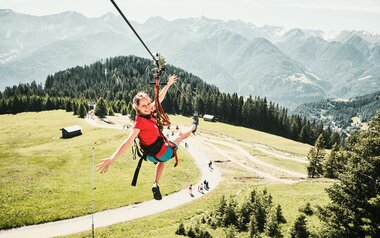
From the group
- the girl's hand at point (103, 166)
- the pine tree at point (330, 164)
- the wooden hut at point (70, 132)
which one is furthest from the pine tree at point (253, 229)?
the wooden hut at point (70, 132)

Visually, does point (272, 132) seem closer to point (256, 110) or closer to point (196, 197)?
point (256, 110)

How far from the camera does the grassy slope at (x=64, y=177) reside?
44031 mm

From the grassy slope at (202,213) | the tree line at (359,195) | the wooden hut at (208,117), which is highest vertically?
the tree line at (359,195)

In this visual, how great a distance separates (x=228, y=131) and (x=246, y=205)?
291 ft

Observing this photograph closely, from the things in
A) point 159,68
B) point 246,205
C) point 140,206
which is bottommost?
point 140,206

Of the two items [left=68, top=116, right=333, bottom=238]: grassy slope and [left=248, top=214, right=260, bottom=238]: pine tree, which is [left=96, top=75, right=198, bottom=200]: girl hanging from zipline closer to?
[left=248, top=214, right=260, bottom=238]: pine tree

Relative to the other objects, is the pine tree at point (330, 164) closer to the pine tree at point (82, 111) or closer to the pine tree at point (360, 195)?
the pine tree at point (360, 195)

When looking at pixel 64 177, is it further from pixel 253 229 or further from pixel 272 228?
pixel 272 228

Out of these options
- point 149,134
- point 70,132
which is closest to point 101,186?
point 70,132

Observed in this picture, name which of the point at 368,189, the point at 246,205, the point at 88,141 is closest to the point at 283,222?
the point at 246,205

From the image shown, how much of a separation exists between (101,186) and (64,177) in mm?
9533

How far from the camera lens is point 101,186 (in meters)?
53.4

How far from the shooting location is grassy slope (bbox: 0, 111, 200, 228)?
4403 cm

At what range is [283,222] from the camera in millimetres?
29375
